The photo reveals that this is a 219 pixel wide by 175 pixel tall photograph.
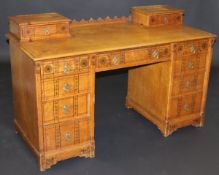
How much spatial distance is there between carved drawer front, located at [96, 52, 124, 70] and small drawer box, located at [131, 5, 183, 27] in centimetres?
83

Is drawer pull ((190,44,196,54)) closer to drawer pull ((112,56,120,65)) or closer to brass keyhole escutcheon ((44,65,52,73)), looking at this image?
drawer pull ((112,56,120,65))

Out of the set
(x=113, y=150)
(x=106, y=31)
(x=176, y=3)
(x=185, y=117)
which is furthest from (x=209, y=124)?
(x=176, y=3)

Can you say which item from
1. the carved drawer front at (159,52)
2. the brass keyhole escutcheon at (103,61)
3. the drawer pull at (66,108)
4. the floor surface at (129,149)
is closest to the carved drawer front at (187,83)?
the carved drawer front at (159,52)

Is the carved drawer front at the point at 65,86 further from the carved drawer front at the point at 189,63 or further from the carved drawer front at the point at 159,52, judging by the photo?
the carved drawer front at the point at 189,63

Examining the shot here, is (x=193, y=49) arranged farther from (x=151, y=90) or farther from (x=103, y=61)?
(x=103, y=61)

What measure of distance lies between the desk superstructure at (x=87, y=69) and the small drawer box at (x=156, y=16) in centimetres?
1

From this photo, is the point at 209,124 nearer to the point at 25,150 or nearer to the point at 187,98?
the point at 187,98

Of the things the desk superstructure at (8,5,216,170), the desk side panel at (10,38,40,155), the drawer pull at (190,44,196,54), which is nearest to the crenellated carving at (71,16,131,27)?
the desk superstructure at (8,5,216,170)

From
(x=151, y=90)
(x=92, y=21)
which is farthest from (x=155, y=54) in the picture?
(x=92, y=21)

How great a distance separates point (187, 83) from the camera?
12.3 ft

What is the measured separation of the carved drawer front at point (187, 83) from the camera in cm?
370

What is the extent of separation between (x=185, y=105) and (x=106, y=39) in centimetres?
108

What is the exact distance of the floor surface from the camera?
128 inches

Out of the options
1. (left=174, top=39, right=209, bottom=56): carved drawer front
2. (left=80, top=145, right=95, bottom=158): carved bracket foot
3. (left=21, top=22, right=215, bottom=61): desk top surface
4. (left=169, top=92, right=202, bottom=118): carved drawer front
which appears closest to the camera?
(left=21, top=22, right=215, bottom=61): desk top surface
